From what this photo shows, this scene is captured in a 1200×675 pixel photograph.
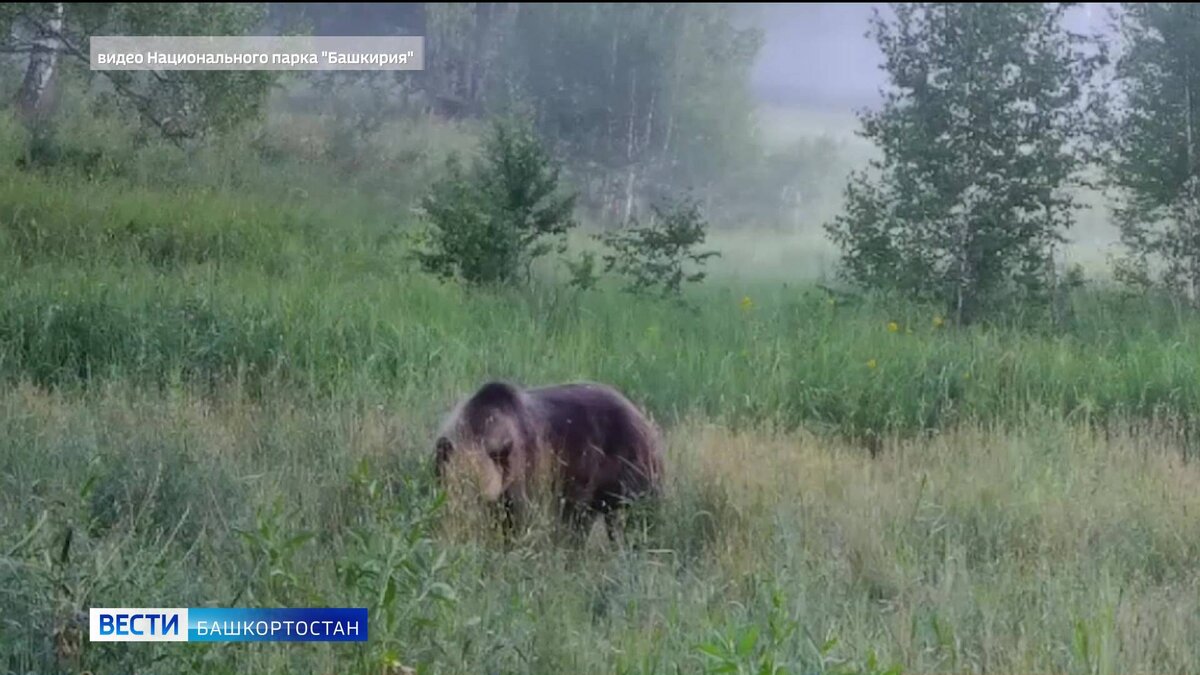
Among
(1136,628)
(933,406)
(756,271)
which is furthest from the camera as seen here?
(756,271)

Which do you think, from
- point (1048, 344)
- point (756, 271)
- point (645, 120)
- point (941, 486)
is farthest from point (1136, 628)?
point (645, 120)

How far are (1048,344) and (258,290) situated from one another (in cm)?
390

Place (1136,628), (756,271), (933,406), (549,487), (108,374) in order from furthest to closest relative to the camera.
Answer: (756,271)
(933,406)
(108,374)
(549,487)
(1136,628)

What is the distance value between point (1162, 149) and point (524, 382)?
3.61 metres

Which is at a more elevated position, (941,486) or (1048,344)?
(1048,344)

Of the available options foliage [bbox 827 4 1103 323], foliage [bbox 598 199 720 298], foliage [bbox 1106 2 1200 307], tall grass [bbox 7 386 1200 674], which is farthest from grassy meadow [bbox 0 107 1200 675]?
foliage [bbox 1106 2 1200 307]

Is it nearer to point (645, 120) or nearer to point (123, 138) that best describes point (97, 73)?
point (123, 138)

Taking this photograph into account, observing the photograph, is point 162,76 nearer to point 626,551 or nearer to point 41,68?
point 41,68

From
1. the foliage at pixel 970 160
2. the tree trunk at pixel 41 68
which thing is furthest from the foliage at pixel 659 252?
the tree trunk at pixel 41 68

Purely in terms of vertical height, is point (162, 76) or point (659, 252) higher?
point (162, 76)

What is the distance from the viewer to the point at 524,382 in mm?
7016

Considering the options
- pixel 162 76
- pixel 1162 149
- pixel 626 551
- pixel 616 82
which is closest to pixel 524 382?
pixel 626 551

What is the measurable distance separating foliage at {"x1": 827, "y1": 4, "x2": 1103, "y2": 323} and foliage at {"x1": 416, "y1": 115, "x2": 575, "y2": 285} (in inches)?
62.3

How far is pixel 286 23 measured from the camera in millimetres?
7199
